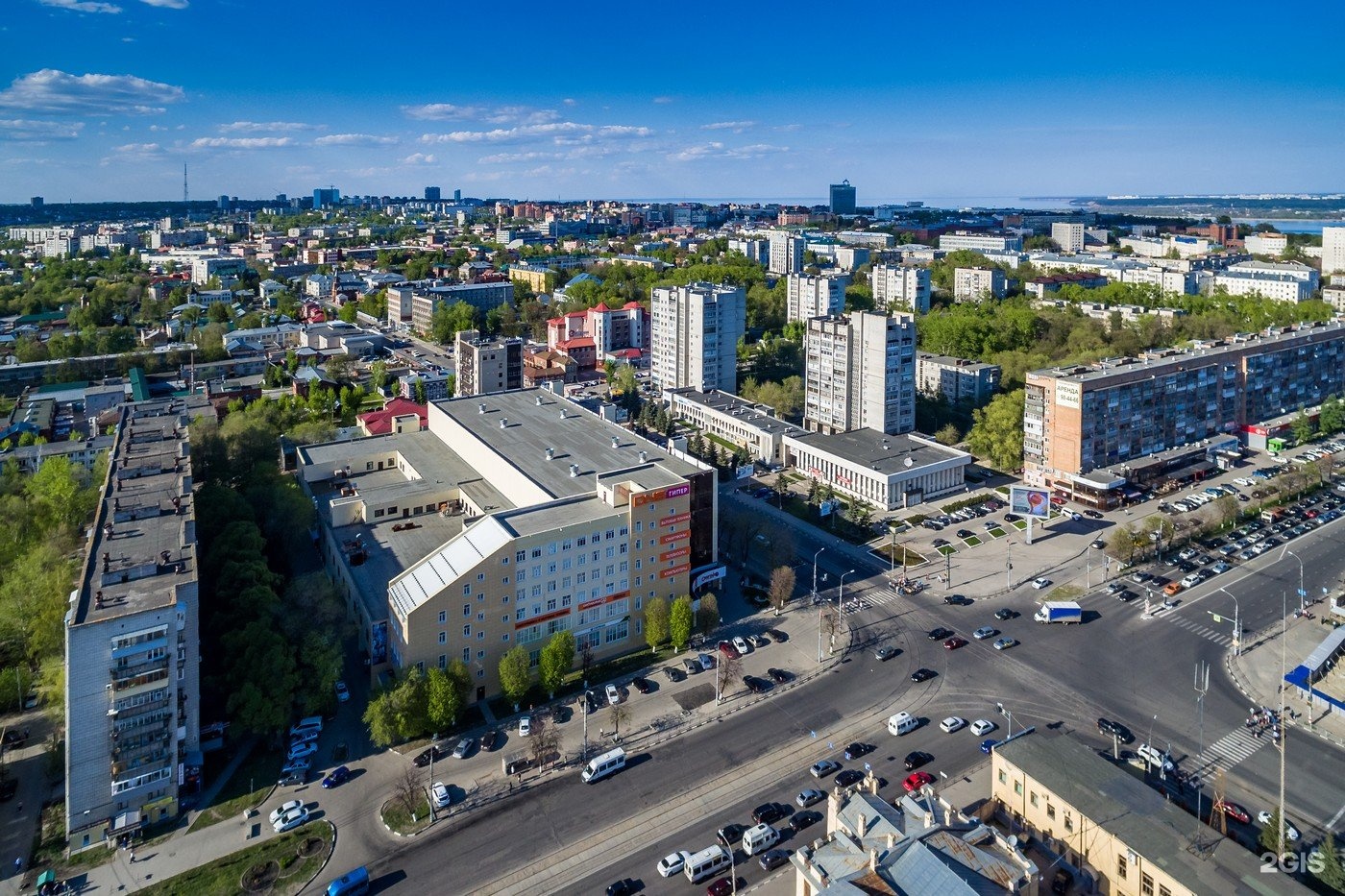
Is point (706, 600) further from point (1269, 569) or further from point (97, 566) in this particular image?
point (1269, 569)

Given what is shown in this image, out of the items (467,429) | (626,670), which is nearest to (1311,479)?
(626,670)

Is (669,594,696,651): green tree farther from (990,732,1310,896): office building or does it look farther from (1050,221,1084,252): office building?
(1050,221,1084,252): office building

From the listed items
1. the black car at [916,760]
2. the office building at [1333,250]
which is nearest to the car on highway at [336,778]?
the black car at [916,760]

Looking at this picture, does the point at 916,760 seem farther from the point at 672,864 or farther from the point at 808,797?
the point at 672,864

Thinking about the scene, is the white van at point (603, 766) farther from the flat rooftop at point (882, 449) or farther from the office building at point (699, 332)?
the office building at point (699, 332)

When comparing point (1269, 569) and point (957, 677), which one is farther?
point (1269, 569)

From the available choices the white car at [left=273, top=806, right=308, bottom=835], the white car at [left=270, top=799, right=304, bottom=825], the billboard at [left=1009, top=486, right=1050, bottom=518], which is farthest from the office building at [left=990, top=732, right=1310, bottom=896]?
the billboard at [left=1009, top=486, right=1050, bottom=518]
